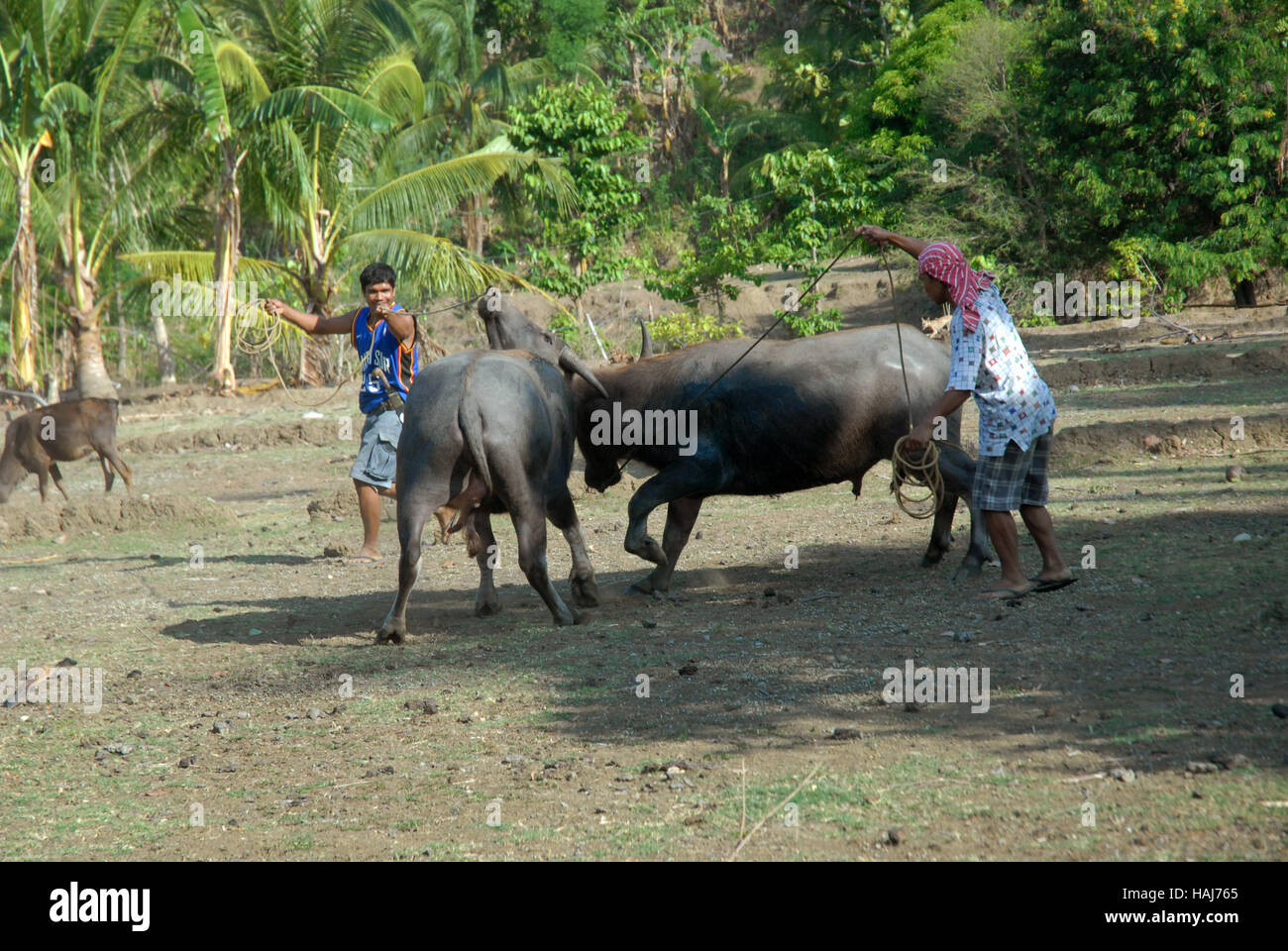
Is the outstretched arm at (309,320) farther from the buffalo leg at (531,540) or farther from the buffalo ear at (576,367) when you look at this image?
the buffalo leg at (531,540)

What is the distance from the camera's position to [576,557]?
8023mm

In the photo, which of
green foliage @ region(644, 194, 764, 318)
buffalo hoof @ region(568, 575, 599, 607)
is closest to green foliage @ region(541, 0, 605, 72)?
green foliage @ region(644, 194, 764, 318)

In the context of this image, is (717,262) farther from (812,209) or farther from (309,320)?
(309,320)

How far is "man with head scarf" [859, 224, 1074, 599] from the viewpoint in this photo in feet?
22.6

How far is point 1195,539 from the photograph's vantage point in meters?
8.41

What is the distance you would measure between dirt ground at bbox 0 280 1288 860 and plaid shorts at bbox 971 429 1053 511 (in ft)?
1.94

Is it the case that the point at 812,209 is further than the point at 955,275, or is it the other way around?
the point at 812,209

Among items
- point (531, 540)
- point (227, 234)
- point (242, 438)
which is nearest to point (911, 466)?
point (531, 540)

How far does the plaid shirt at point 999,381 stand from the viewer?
687 centimetres

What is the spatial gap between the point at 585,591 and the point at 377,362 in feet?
7.76

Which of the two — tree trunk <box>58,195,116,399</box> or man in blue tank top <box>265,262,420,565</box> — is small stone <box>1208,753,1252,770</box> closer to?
man in blue tank top <box>265,262,420,565</box>

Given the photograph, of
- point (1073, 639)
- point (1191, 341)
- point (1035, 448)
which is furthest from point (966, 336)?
point (1191, 341)

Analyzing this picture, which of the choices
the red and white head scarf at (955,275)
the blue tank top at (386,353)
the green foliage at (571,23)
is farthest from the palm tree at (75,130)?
the green foliage at (571,23)

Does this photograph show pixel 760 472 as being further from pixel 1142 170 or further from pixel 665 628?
pixel 1142 170
